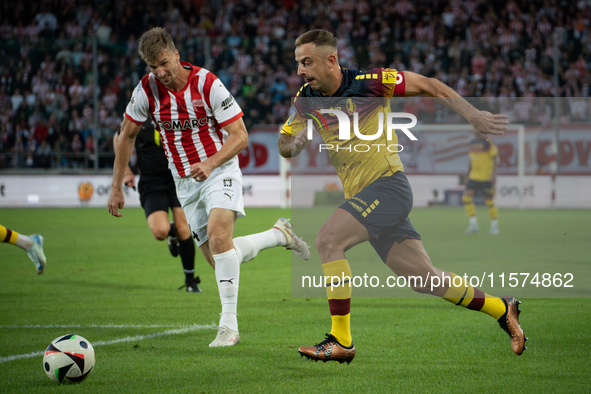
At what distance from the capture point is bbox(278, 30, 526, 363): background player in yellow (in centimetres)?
416

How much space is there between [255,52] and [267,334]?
18.4 m

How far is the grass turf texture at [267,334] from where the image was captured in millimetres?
3760

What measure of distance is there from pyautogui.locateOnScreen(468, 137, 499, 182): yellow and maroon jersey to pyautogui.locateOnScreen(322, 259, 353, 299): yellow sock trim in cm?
1009

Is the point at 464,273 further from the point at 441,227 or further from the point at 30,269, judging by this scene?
the point at 441,227

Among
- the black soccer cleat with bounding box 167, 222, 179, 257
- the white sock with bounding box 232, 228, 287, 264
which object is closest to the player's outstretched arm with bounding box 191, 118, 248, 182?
the white sock with bounding box 232, 228, 287, 264

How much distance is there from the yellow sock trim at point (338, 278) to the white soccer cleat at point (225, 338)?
0.90 m

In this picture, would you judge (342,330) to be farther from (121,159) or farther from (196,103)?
(121,159)

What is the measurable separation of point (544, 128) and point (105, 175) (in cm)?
1225

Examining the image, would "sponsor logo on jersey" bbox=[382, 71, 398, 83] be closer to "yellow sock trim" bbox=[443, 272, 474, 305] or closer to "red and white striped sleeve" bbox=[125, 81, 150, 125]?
"yellow sock trim" bbox=[443, 272, 474, 305]

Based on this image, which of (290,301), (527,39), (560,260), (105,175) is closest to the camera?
(290,301)

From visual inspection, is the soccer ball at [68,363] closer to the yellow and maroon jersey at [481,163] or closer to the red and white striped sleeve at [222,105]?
the red and white striped sleeve at [222,105]

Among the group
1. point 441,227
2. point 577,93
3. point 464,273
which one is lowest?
point 441,227

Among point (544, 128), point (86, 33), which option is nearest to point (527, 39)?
point (544, 128)

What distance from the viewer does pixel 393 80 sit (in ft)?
14.1
